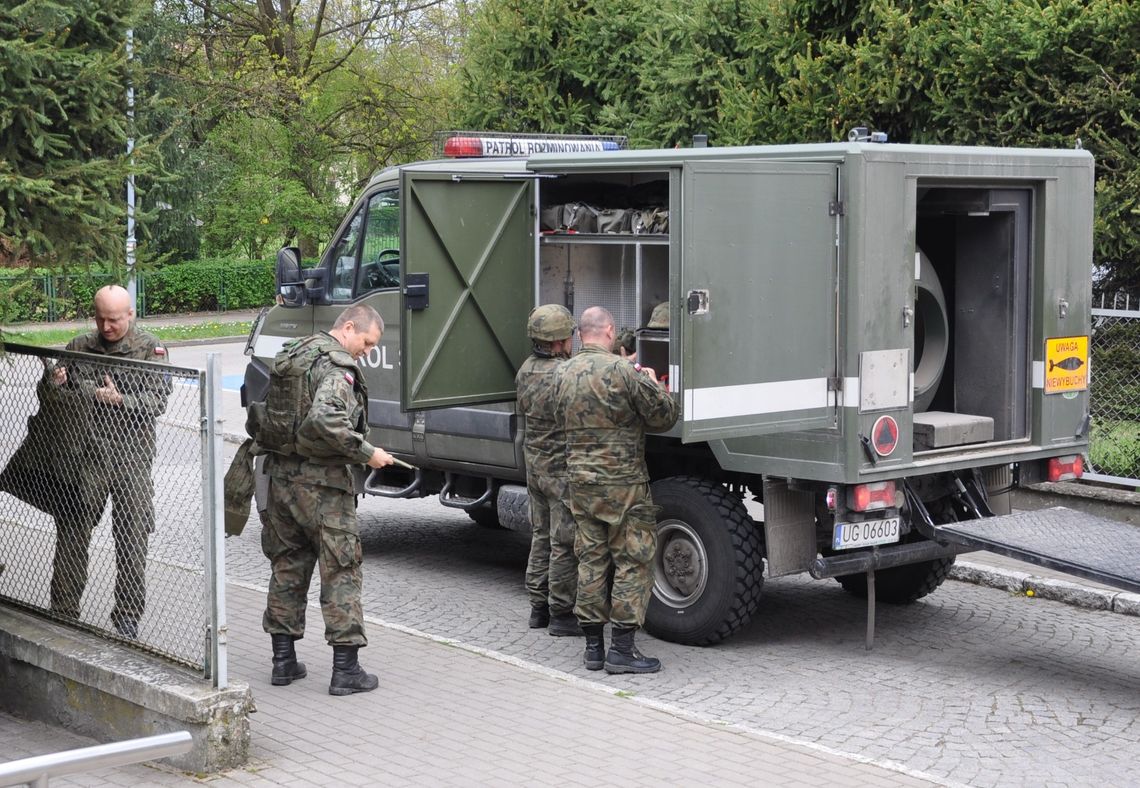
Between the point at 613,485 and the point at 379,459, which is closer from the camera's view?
the point at 379,459

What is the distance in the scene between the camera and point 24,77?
5496 mm

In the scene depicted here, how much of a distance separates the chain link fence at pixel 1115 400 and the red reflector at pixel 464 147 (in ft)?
14.8

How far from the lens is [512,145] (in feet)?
31.0

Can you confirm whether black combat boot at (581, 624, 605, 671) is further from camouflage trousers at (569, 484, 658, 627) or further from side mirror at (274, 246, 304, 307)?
side mirror at (274, 246, 304, 307)

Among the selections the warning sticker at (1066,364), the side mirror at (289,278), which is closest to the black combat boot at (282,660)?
the side mirror at (289,278)

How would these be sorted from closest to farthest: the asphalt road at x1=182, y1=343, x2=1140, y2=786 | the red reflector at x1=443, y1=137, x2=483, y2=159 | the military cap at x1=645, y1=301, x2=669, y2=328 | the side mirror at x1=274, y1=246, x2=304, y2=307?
the asphalt road at x1=182, y1=343, x2=1140, y2=786 → the military cap at x1=645, y1=301, x2=669, y2=328 → the red reflector at x1=443, y1=137, x2=483, y2=159 → the side mirror at x1=274, y1=246, x2=304, y2=307

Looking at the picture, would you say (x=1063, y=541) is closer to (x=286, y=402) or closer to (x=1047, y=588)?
(x=1047, y=588)

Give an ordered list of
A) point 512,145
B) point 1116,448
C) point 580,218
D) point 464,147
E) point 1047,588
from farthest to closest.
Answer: point 1116,448, point 512,145, point 464,147, point 1047,588, point 580,218

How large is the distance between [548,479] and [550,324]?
84 cm

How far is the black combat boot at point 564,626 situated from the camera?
308 inches

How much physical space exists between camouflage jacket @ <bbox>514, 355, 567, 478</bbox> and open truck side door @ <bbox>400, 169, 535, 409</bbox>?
17.2 inches

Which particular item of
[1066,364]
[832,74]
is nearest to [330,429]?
[1066,364]

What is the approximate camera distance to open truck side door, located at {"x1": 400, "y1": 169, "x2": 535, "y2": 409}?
782 centimetres

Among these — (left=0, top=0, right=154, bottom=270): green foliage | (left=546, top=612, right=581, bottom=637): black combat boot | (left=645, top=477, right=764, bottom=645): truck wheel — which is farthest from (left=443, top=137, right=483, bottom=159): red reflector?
(left=0, top=0, right=154, bottom=270): green foliage
